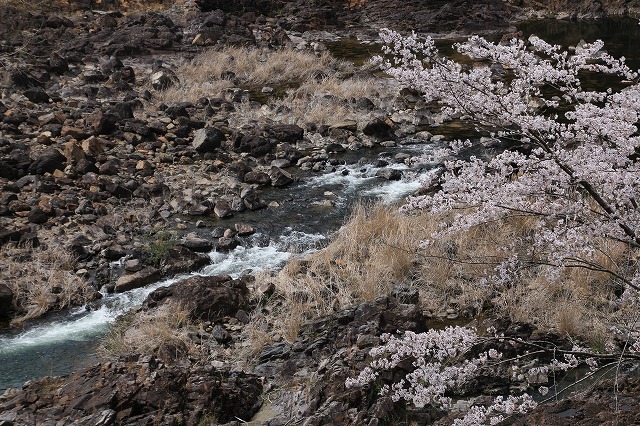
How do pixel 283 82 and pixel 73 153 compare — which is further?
pixel 283 82

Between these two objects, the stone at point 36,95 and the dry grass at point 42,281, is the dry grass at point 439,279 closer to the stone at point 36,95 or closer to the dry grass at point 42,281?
the dry grass at point 42,281

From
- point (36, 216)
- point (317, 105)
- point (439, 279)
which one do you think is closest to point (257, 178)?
point (36, 216)

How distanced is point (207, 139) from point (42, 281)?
539 centimetres

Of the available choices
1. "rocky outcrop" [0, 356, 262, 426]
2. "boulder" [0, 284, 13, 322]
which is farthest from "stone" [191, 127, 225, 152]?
"rocky outcrop" [0, 356, 262, 426]

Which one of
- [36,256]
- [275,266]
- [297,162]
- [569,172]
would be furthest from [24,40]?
[569,172]

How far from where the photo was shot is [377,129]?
1448 cm

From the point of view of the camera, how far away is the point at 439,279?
7.74 m

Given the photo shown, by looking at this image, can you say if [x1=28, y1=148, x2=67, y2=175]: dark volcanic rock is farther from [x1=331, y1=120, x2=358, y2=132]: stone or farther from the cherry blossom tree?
the cherry blossom tree

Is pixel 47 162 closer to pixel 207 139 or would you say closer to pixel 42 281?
pixel 207 139

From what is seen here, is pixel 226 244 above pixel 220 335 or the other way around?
above

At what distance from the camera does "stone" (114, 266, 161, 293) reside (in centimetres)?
873

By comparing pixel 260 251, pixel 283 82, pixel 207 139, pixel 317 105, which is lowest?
pixel 260 251

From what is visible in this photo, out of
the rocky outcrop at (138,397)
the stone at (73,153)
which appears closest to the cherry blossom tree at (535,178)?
the rocky outcrop at (138,397)

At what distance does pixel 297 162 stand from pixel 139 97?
5290 millimetres
